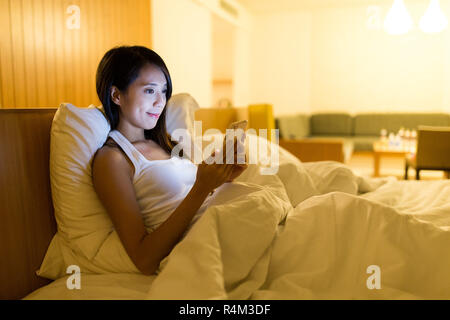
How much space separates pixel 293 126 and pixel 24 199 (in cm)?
502

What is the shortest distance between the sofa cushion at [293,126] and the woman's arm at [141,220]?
4020 millimetres

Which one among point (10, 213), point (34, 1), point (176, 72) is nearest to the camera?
point (10, 213)

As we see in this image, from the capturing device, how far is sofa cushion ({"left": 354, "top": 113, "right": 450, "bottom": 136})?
19.5 ft

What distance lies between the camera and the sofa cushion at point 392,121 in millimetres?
5938

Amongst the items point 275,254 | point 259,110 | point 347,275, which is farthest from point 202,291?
point 259,110

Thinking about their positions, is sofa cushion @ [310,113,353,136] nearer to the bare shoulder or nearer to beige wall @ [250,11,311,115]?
beige wall @ [250,11,311,115]

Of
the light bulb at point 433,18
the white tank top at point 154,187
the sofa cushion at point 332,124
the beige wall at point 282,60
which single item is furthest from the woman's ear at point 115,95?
the beige wall at point 282,60

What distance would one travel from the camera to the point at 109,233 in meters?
1.13

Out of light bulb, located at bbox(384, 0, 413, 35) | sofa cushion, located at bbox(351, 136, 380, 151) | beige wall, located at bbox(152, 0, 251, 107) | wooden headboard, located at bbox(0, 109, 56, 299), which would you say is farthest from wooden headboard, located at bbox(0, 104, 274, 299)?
sofa cushion, located at bbox(351, 136, 380, 151)

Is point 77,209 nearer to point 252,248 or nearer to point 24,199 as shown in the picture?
point 24,199

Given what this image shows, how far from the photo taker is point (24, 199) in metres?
1.07

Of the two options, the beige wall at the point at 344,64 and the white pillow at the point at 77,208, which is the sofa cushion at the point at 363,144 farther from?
the white pillow at the point at 77,208
